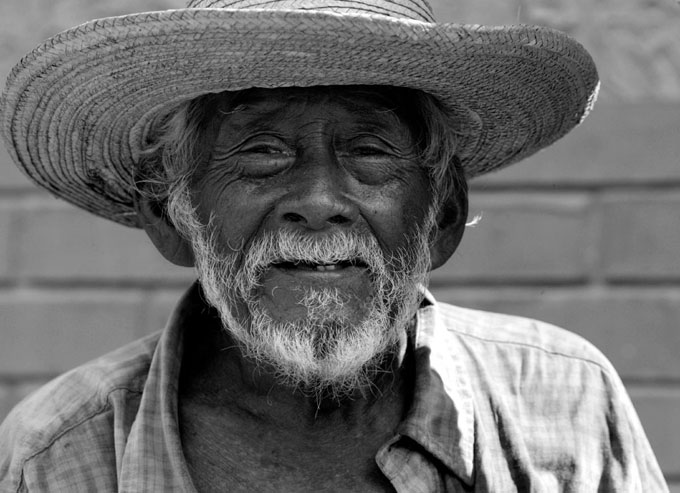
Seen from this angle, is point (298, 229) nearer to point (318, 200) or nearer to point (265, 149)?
point (318, 200)

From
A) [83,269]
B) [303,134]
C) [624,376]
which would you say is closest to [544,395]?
[303,134]

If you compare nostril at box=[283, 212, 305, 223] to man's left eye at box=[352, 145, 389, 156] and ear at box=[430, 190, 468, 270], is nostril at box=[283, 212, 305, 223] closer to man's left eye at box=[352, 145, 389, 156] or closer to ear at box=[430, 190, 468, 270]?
man's left eye at box=[352, 145, 389, 156]

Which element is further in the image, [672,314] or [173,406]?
[672,314]

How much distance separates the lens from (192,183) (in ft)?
7.89

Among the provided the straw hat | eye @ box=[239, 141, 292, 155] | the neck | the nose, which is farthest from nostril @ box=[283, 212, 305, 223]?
the neck

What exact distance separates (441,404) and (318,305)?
1.06 ft

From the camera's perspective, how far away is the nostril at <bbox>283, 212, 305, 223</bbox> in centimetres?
219

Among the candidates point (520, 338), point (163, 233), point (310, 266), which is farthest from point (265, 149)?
point (520, 338)

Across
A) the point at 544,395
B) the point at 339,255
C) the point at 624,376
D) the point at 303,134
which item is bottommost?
the point at 624,376

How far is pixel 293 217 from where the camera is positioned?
220 centimetres

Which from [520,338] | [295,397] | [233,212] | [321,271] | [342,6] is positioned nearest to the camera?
[342,6]

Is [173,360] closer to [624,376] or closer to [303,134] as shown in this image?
[303,134]

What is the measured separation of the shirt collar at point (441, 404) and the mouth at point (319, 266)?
10.8 inches

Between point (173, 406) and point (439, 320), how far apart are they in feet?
1.93
